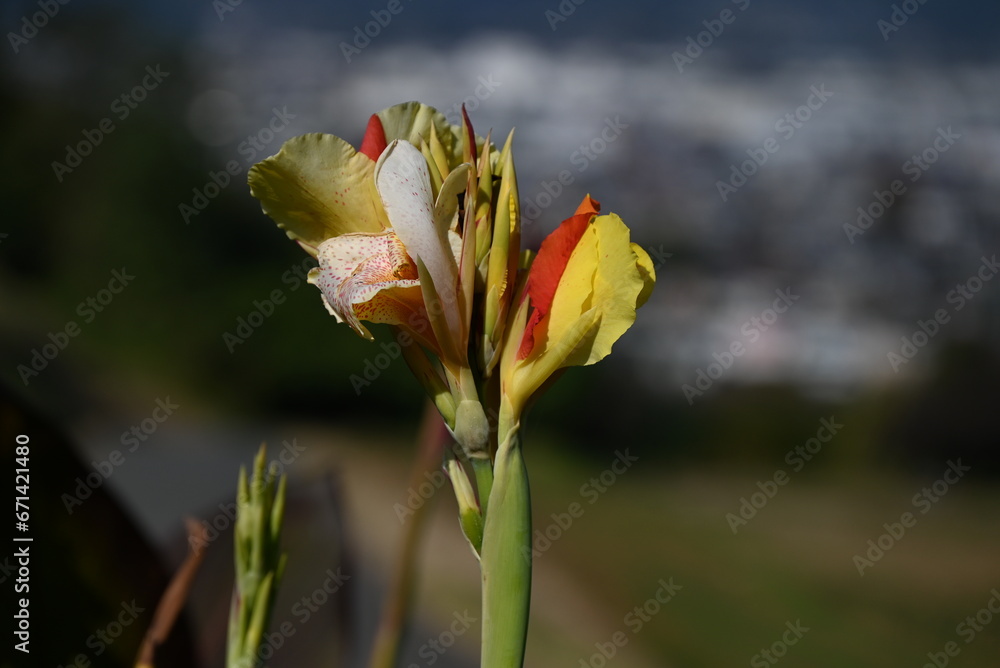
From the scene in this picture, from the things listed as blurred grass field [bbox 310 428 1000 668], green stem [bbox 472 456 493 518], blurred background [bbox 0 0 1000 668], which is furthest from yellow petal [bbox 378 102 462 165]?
blurred grass field [bbox 310 428 1000 668]

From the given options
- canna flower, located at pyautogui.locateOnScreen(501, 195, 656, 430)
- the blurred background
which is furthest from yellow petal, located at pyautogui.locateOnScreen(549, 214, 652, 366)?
the blurred background

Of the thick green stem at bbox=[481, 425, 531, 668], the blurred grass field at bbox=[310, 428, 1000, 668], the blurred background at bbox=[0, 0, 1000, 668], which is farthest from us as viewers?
the blurred background at bbox=[0, 0, 1000, 668]

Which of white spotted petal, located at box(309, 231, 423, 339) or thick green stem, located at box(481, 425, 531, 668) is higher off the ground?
white spotted petal, located at box(309, 231, 423, 339)

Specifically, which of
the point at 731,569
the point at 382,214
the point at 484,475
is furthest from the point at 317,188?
the point at 731,569

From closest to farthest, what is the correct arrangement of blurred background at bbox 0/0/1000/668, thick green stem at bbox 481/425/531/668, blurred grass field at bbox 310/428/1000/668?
thick green stem at bbox 481/425/531/668
blurred grass field at bbox 310/428/1000/668
blurred background at bbox 0/0/1000/668

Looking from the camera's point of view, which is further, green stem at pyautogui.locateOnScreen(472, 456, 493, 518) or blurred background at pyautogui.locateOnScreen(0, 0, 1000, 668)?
blurred background at pyautogui.locateOnScreen(0, 0, 1000, 668)

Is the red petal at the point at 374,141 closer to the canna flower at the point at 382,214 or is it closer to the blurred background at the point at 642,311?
the canna flower at the point at 382,214

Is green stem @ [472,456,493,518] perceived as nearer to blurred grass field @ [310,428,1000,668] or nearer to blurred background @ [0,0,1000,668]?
blurred background @ [0,0,1000,668]
